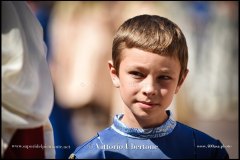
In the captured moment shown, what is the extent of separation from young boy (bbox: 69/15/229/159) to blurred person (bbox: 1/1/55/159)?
8.7 inches

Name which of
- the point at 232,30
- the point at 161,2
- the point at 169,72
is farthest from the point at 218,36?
the point at 169,72

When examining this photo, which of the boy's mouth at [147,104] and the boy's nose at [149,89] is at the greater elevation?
the boy's nose at [149,89]

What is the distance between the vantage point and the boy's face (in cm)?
107

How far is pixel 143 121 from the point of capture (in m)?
1.18

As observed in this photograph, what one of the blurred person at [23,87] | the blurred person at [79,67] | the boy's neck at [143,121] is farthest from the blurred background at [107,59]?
the blurred person at [23,87]

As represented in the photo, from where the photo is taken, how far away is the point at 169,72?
43.3 inches

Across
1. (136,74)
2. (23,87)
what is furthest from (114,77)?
(23,87)

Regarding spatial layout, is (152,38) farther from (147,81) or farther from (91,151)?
(91,151)

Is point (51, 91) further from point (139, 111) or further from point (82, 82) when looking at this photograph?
point (82, 82)

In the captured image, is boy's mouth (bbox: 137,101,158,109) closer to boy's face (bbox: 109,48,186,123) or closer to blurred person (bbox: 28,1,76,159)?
boy's face (bbox: 109,48,186,123)

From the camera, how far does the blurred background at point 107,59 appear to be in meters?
1.47

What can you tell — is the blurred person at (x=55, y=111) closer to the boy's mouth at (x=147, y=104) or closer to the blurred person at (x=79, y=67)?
the blurred person at (x=79, y=67)

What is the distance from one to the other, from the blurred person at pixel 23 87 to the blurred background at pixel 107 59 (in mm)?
454

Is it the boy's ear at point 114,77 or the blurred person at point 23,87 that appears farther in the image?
the boy's ear at point 114,77
